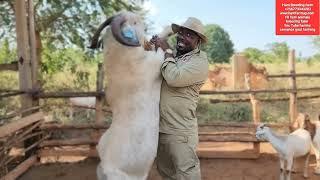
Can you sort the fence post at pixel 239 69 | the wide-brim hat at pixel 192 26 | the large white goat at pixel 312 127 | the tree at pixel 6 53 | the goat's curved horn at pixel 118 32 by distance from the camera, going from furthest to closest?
1. the fence post at pixel 239 69
2. the tree at pixel 6 53
3. the large white goat at pixel 312 127
4. the wide-brim hat at pixel 192 26
5. the goat's curved horn at pixel 118 32

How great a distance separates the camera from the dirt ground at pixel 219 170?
666 cm

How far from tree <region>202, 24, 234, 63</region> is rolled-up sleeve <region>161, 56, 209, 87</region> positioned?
62.2 feet

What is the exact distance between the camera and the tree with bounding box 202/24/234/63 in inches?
883

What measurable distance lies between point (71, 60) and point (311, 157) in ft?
25.1

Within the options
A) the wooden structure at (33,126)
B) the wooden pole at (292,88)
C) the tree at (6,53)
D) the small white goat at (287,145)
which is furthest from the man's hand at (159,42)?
the tree at (6,53)

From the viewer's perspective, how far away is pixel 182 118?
11.0ft

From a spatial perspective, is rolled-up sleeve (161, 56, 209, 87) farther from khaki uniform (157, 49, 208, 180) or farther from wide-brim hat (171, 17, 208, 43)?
wide-brim hat (171, 17, 208, 43)

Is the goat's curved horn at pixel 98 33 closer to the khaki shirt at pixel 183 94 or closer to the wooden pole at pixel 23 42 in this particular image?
the khaki shirt at pixel 183 94

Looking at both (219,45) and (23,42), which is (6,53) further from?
(219,45)

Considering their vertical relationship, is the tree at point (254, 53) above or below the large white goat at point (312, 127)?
above

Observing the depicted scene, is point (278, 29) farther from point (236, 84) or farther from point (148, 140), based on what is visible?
point (236, 84)

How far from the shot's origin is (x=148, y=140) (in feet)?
9.84

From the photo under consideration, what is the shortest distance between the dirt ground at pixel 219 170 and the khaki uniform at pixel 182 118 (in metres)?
3.32

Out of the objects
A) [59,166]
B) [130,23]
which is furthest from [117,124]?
[59,166]
